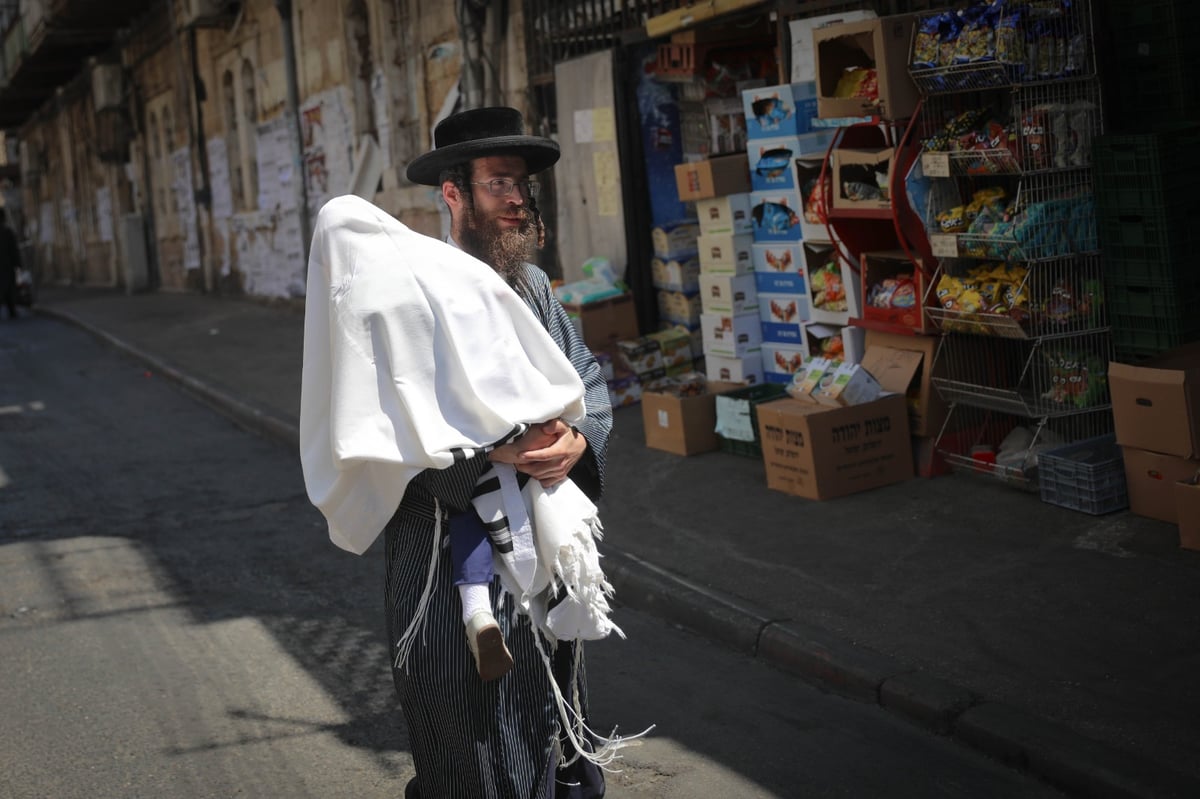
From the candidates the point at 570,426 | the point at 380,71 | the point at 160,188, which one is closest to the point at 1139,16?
the point at 570,426

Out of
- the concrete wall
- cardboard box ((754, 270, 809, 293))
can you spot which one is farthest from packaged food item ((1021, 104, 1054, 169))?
the concrete wall

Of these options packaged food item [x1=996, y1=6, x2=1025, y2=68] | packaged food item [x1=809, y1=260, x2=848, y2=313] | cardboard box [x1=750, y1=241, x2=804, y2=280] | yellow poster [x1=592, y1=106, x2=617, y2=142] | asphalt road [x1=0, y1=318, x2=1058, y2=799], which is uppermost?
yellow poster [x1=592, y1=106, x2=617, y2=142]

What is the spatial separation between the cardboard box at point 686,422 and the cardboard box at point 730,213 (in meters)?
1.15

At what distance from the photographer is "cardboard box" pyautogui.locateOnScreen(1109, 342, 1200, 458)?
5.85 metres

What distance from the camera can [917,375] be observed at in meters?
7.47

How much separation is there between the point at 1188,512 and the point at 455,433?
393cm

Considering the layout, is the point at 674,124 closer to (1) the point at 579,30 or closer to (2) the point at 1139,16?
(1) the point at 579,30

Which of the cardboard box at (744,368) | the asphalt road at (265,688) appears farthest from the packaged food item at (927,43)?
the asphalt road at (265,688)

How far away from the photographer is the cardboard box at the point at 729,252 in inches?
351

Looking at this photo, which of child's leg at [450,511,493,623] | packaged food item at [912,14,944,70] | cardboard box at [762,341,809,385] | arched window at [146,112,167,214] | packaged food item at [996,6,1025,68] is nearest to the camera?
child's leg at [450,511,493,623]

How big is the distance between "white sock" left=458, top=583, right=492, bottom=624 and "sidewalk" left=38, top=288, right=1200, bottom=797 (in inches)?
81.0

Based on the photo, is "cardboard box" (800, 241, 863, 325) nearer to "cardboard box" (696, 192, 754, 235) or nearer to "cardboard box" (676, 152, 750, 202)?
"cardboard box" (696, 192, 754, 235)

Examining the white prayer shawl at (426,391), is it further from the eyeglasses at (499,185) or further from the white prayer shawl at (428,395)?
the eyeglasses at (499,185)

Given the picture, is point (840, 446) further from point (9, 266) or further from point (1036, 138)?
point (9, 266)
